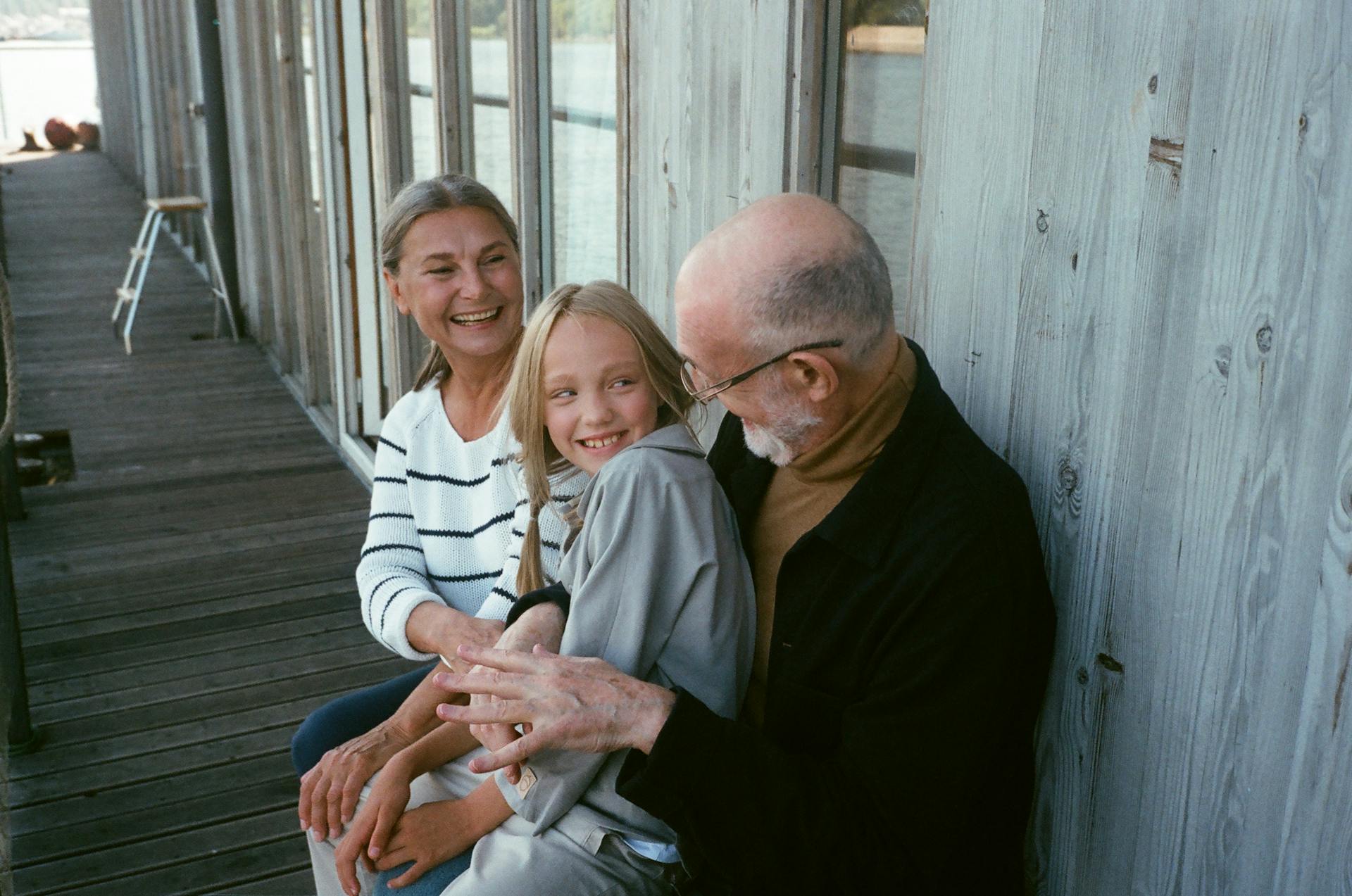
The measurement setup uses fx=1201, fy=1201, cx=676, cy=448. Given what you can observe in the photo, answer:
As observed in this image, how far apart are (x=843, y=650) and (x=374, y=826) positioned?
730 mm

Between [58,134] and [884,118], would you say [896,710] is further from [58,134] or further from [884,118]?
[58,134]

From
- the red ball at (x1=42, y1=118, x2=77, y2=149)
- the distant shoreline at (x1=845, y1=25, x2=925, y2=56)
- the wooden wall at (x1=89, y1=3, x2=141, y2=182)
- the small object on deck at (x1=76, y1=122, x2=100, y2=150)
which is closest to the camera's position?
the distant shoreline at (x1=845, y1=25, x2=925, y2=56)

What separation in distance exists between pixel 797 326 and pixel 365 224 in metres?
3.97

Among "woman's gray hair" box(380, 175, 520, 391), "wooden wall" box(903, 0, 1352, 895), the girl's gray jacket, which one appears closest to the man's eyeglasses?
the girl's gray jacket

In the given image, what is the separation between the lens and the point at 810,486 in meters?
1.53

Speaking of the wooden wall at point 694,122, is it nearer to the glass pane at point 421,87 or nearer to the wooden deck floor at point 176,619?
the wooden deck floor at point 176,619

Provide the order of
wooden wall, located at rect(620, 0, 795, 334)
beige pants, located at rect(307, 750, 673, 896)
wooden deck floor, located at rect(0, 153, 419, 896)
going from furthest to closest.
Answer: wooden deck floor, located at rect(0, 153, 419, 896)
wooden wall, located at rect(620, 0, 795, 334)
beige pants, located at rect(307, 750, 673, 896)

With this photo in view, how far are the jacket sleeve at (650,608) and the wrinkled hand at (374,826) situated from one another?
27cm

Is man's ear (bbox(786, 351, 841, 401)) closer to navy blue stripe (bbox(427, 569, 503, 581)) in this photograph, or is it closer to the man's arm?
the man's arm

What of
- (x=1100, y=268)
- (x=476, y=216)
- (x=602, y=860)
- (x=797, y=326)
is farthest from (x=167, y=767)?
(x=1100, y=268)

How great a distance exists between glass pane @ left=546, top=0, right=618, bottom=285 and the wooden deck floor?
4.43 ft

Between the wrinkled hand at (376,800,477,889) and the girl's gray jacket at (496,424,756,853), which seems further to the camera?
the wrinkled hand at (376,800,477,889)

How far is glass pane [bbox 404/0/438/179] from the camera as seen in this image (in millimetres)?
4062

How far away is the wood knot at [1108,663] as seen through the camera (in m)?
1.33
